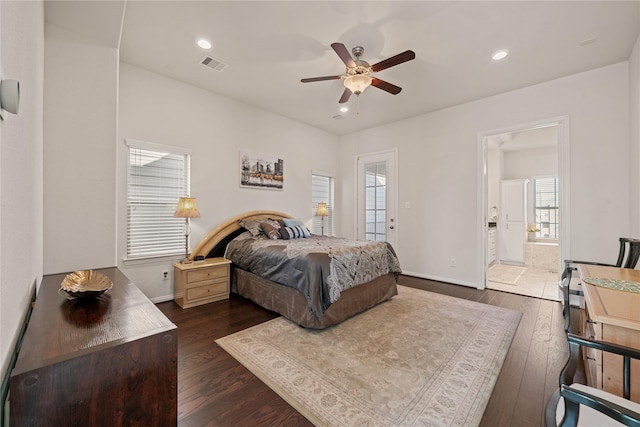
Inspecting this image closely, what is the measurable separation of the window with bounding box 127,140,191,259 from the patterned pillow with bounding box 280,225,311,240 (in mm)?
1421

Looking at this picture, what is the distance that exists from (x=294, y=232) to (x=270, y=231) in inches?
16.1

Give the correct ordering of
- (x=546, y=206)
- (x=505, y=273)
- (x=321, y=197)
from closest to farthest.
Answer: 1. (x=505, y=273)
2. (x=321, y=197)
3. (x=546, y=206)

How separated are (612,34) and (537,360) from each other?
129 inches

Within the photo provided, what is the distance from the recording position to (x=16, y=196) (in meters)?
0.94

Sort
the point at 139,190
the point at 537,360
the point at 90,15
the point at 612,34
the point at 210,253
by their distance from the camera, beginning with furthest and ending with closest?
the point at 210,253 < the point at 139,190 < the point at 612,34 < the point at 537,360 < the point at 90,15

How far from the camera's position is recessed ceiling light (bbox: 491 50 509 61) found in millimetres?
2939

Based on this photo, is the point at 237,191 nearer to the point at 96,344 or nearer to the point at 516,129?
the point at 96,344

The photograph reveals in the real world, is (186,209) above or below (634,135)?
below

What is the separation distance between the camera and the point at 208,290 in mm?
3445

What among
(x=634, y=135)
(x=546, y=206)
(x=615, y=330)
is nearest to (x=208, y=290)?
(x=615, y=330)

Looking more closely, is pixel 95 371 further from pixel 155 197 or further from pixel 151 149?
pixel 151 149

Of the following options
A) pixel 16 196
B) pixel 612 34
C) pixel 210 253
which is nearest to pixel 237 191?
pixel 210 253

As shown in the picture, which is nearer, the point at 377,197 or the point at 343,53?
the point at 343,53

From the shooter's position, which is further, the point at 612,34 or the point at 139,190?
the point at 139,190
